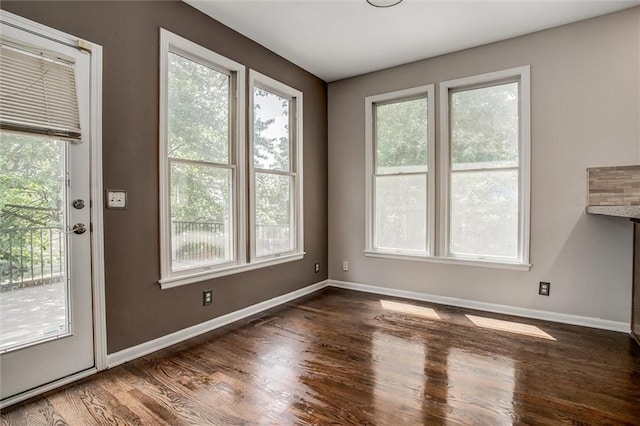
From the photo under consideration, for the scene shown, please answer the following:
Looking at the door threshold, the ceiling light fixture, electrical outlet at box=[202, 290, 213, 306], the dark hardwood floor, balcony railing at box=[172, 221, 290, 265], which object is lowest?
the dark hardwood floor

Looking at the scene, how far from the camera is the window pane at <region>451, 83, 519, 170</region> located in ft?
10.8

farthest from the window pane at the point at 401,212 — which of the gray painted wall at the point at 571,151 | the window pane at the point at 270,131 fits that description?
the window pane at the point at 270,131

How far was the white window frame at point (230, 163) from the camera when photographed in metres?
2.51

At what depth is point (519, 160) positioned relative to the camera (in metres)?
3.24

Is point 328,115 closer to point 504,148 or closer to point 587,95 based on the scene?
point 504,148

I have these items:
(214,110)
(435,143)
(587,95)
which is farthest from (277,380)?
(587,95)

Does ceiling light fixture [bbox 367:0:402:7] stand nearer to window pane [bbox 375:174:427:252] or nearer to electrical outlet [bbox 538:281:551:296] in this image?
window pane [bbox 375:174:427:252]

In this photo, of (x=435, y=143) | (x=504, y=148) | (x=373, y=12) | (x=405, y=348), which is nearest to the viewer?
(x=405, y=348)

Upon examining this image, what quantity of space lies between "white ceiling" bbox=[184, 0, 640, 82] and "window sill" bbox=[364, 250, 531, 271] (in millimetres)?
2299

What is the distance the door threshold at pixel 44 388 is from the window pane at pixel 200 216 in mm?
868

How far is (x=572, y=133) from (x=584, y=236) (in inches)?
38.0

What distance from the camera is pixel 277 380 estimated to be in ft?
6.75

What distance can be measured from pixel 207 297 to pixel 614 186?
3.77 metres

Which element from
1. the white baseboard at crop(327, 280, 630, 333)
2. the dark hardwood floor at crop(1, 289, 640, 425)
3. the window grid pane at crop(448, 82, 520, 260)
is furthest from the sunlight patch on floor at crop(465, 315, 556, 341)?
the window grid pane at crop(448, 82, 520, 260)
